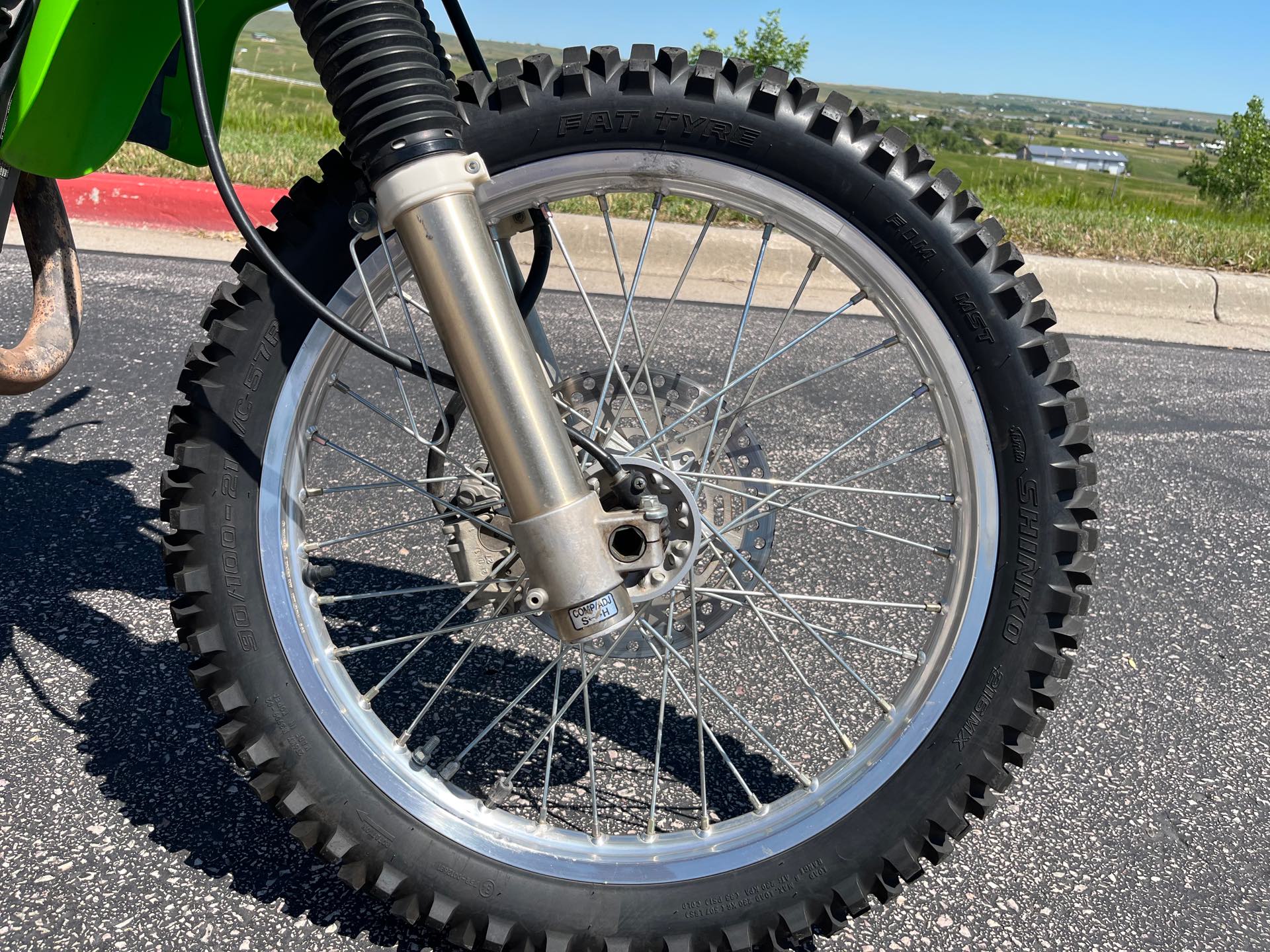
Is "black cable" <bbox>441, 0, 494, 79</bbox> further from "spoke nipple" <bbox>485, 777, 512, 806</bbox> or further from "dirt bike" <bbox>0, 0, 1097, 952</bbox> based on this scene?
"spoke nipple" <bbox>485, 777, 512, 806</bbox>

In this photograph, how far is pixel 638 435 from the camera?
1.99 metres

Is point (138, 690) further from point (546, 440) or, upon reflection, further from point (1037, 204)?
point (1037, 204)

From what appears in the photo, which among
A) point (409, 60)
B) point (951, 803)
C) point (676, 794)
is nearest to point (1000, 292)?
point (951, 803)

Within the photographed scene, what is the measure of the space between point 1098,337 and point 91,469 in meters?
4.65

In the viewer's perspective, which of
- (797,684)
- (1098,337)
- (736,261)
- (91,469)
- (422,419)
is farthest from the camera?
(736,261)

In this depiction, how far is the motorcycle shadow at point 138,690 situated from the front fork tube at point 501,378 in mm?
720

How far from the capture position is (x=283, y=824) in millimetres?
1834

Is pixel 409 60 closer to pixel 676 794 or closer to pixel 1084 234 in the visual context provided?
pixel 676 794

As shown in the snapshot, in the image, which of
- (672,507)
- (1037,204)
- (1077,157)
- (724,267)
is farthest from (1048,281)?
(1077,157)

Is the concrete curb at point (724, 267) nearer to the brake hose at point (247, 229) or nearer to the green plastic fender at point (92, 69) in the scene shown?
the green plastic fender at point (92, 69)

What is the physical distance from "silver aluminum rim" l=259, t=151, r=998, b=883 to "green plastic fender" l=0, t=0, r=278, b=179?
1.50 ft

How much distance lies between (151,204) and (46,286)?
430 centimetres

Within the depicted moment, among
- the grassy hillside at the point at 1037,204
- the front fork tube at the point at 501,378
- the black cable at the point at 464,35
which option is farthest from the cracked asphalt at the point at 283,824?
the grassy hillside at the point at 1037,204

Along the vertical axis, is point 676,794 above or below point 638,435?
below
